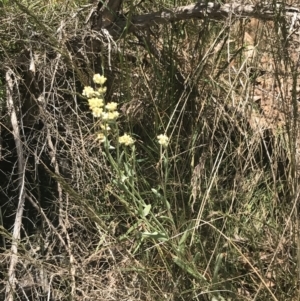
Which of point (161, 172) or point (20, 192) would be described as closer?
point (161, 172)

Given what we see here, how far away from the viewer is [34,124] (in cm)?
210

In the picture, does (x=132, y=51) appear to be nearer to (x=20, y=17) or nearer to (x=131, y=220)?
(x=20, y=17)

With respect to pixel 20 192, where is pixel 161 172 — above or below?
above

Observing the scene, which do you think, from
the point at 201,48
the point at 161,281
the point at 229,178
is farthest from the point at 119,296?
the point at 201,48

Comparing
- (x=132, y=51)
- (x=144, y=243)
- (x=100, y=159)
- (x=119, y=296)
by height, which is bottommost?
(x=119, y=296)

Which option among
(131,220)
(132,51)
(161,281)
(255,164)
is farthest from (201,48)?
(161,281)

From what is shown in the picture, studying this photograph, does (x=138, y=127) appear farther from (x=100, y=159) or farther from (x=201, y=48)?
(x=201, y=48)

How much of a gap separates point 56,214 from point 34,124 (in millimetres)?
355

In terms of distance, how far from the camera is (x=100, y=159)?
6.65 feet

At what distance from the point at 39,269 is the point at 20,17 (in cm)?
97

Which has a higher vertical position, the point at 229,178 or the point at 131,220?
the point at 229,178

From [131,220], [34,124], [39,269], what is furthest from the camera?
[34,124]

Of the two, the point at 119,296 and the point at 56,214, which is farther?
the point at 56,214

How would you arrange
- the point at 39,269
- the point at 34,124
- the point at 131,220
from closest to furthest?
the point at 39,269 → the point at 131,220 → the point at 34,124
